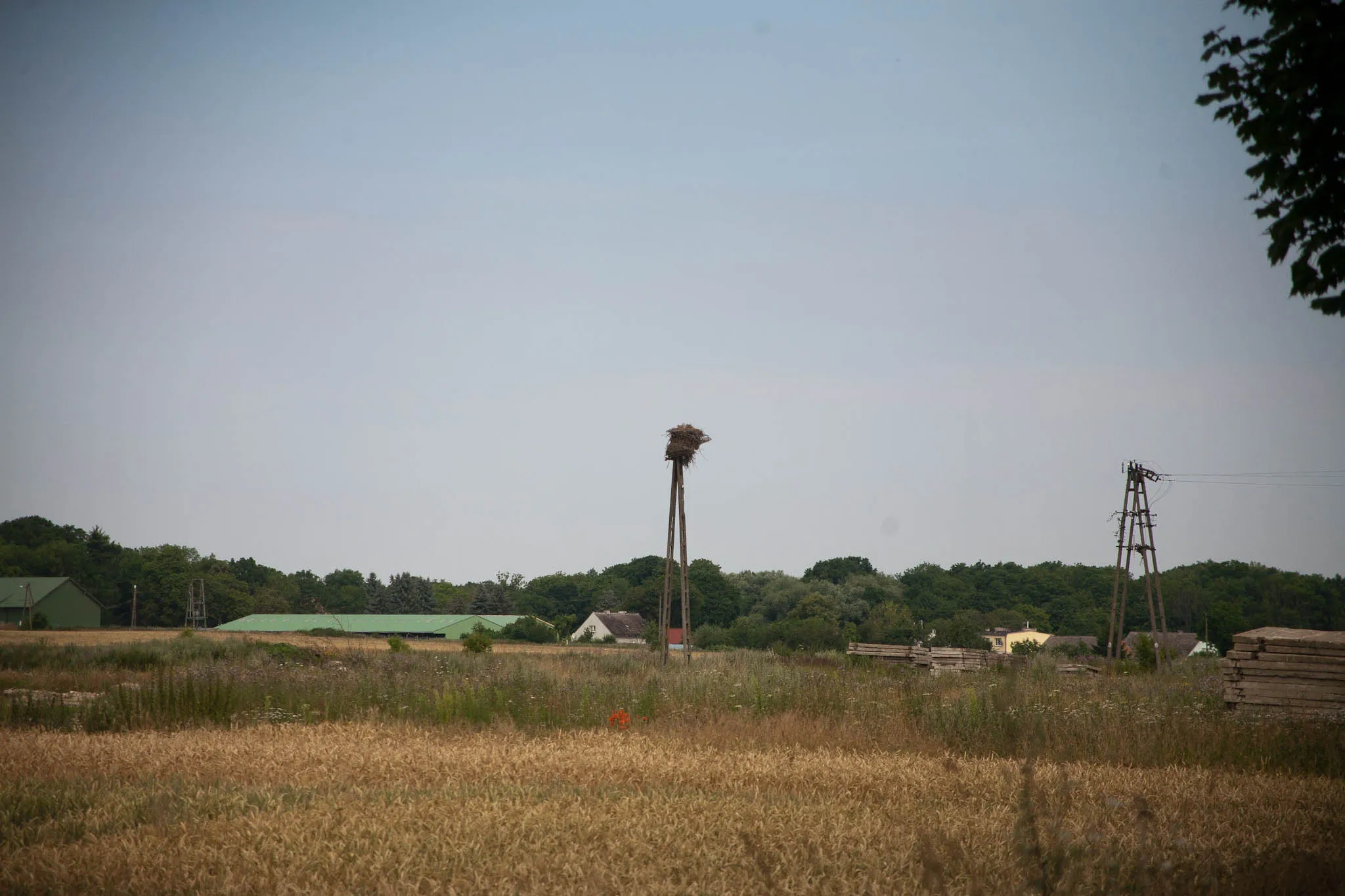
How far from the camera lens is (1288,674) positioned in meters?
14.6

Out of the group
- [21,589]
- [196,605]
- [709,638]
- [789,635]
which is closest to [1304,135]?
[789,635]

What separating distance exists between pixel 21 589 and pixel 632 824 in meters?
73.1

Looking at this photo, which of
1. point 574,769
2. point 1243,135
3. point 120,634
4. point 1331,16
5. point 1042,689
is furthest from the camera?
point 120,634

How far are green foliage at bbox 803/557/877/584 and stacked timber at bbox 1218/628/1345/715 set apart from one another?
103148 millimetres

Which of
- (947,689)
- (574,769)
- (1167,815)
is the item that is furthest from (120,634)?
(1167,815)

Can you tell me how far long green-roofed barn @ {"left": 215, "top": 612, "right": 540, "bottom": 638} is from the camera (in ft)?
269

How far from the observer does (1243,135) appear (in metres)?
4.12

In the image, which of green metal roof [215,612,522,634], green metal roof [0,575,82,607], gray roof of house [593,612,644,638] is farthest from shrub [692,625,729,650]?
green metal roof [0,575,82,607]

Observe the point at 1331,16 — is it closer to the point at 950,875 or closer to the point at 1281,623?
the point at 950,875

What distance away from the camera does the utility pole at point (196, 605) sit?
8169 centimetres

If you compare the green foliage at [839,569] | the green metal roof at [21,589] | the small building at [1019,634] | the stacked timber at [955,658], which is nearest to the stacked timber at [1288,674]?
the stacked timber at [955,658]

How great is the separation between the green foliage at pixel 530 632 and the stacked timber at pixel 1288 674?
205 feet

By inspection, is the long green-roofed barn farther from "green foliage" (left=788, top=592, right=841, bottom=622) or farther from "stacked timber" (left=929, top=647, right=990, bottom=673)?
"stacked timber" (left=929, top=647, right=990, bottom=673)

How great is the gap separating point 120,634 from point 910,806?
181 ft
